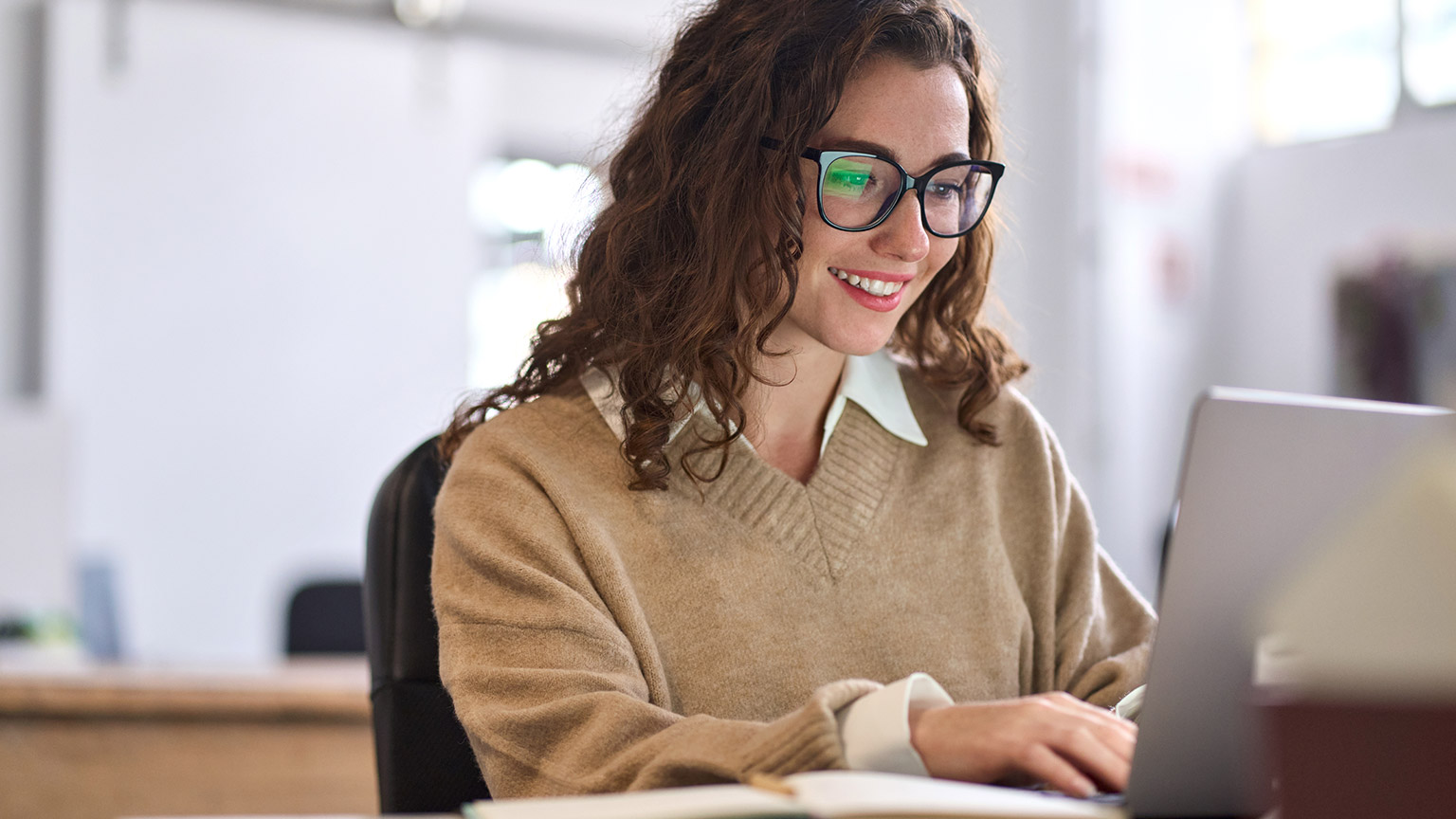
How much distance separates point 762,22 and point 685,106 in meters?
0.11

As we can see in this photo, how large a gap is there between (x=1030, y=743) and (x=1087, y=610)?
589mm

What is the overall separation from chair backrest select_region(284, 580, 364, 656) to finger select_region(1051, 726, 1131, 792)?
2578mm

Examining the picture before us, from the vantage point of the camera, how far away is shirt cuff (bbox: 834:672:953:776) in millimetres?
907

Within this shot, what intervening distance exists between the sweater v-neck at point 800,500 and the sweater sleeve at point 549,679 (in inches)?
6.9

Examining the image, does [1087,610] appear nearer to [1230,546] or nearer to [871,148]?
[871,148]

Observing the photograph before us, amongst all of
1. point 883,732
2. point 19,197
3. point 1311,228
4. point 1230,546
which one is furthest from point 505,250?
point 1230,546

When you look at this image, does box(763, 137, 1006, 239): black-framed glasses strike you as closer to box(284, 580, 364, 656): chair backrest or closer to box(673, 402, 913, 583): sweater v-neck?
box(673, 402, 913, 583): sweater v-neck

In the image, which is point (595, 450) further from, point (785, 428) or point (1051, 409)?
point (1051, 409)

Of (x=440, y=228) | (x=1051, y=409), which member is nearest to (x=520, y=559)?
(x=440, y=228)

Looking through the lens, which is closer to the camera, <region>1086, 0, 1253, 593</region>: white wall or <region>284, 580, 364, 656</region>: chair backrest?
<region>284, 580, 364, 656</region>: chair backrest

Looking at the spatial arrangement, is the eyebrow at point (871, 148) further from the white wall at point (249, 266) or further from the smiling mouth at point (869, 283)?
Result: the white wall at point (249, 266)

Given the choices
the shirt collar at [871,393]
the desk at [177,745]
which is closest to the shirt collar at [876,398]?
the shirt collar at [871,393]

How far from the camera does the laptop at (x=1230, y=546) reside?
767mm

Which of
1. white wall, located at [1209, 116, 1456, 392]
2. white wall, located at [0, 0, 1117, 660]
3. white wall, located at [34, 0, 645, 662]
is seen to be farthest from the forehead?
white wall, located at [1209, 116, 1456, 392]
